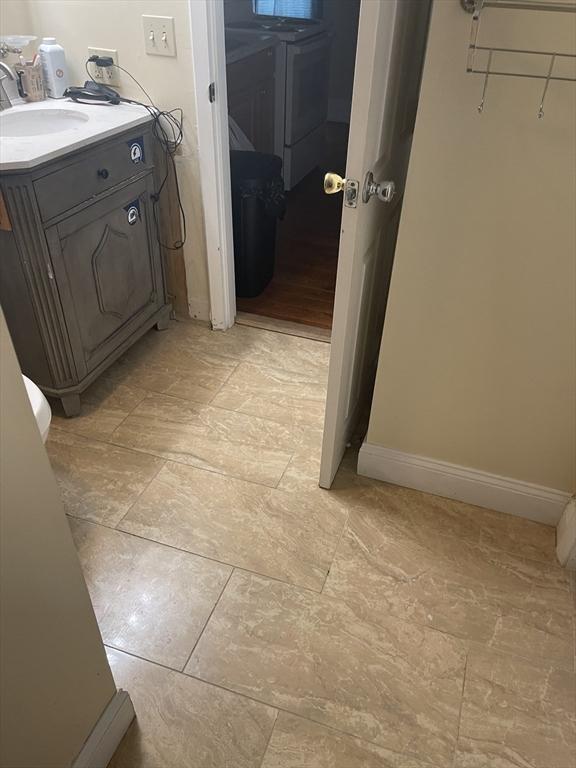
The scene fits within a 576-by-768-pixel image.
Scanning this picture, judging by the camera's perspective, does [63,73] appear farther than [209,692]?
Yes

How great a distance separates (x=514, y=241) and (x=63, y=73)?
1743mm

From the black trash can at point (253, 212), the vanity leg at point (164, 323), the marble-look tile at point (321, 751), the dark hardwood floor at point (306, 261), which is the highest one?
the black trash can at point (253, 212)

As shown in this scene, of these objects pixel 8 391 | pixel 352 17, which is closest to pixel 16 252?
pixel 8 391

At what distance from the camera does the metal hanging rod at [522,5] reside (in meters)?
1.13

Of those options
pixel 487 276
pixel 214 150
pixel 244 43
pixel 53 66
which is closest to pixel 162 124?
pixel 214 150

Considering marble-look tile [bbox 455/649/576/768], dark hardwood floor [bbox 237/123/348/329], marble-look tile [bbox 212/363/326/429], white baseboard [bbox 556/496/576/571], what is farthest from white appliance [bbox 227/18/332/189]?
marble-look tile [bbox 455/649/576/768]

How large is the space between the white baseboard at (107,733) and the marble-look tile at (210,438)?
761mm

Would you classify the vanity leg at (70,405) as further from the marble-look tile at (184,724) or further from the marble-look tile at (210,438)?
the marble-look tile at (184,724)

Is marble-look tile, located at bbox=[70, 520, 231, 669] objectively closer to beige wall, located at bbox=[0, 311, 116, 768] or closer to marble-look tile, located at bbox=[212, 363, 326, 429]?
beige wall, located at bbox=[0, 311, 116, 768]

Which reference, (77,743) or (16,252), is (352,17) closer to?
(16,252)

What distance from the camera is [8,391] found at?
0.76m

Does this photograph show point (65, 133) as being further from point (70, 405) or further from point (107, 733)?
point (107, 733)

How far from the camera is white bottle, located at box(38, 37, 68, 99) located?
2.08 m

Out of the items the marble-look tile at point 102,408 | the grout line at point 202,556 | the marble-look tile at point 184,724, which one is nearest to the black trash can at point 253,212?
the marble-look tile at point 102,408
